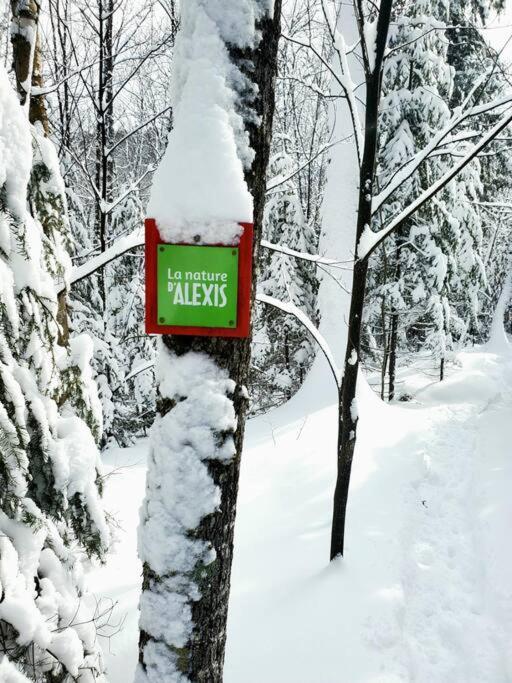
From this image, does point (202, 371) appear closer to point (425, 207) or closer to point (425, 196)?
point (425, 196)

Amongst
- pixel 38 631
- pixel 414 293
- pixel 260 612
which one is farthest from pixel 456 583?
pixel 414 293

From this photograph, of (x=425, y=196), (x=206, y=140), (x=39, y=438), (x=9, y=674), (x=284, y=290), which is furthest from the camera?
(x=284, y=290)

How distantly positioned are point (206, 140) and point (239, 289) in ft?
1.60

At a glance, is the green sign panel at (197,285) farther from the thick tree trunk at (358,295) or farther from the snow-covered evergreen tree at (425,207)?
the snow-covered evergreen tree at (425,207)

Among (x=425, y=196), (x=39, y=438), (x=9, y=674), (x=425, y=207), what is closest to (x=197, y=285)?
(x=39, y=438)

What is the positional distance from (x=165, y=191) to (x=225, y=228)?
0.77 ft

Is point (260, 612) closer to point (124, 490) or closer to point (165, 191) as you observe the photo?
point (124, 490)

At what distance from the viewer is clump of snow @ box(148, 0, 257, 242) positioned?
151 cm

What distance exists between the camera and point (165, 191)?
1543 mm

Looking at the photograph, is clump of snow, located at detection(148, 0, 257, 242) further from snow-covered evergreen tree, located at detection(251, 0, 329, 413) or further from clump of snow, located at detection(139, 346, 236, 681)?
snow-covered evergreen tree, located at detection(251, 0, 329, 413)

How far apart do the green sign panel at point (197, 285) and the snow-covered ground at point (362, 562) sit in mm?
2361

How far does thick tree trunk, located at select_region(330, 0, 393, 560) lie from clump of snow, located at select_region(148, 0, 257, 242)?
72.5 inches

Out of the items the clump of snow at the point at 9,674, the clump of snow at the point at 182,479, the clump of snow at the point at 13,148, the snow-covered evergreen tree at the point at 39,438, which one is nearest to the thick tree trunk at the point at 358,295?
the snow-covered evergreen tree at the point at 39,438

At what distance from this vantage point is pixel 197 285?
154 cm
